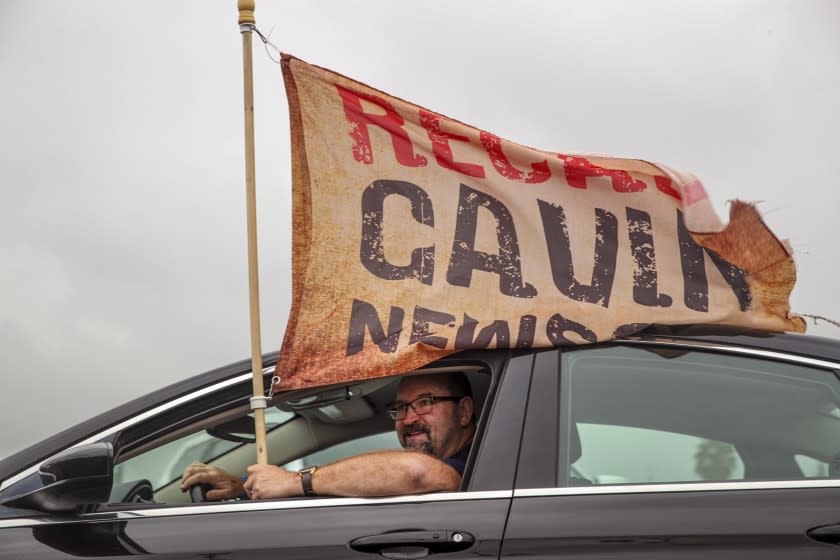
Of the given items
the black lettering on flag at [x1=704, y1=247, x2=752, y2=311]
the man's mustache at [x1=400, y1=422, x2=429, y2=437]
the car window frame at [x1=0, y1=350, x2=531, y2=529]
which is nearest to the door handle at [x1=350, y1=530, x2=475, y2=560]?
the car window frame at [x1=0, y1=350, x2=531, y2=529]

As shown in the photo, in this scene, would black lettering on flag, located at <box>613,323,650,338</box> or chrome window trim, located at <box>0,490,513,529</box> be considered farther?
black lettering on flag, located at <box>613,323,650,338</box>

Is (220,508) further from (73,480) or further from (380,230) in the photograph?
(380,230)

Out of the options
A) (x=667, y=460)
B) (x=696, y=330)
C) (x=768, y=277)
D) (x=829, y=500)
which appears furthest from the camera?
(x=768, y=277)

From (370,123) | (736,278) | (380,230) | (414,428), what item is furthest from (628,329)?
(370,123)

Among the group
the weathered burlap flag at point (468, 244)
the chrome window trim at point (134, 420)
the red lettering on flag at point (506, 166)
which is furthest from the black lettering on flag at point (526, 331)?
the chrome window trim at point (134, 420)

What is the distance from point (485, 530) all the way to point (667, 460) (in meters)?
0.53

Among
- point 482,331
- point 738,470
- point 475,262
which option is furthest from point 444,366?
point 738,470

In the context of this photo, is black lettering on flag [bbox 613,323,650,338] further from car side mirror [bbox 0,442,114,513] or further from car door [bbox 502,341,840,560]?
car side mirror [bbox 0,442,114,513]

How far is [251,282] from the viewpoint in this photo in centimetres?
346

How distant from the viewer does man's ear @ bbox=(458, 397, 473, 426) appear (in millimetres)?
3223

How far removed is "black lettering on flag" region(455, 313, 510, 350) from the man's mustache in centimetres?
38

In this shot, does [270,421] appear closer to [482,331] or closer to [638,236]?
[482,331]

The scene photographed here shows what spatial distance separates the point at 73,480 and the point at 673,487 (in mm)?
1571

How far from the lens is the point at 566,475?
257cm
